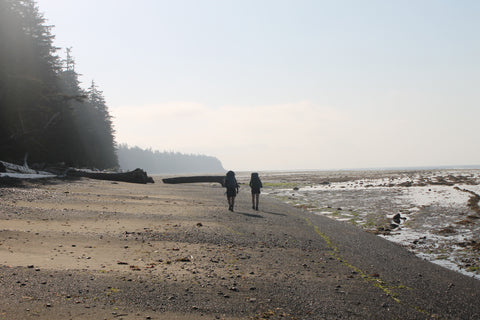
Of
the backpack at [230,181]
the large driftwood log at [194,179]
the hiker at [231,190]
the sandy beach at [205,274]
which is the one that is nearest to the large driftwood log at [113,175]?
the large driftwood log at [194,179]

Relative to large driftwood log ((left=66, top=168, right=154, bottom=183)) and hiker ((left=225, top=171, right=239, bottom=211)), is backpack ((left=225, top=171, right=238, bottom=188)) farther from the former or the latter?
large driftwood log ((left=66, top=168, right=154, bottom=183))

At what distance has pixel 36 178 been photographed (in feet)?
76.7

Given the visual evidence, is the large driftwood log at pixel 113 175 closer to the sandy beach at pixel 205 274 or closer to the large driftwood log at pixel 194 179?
the large driftwood log at pixel 194 179

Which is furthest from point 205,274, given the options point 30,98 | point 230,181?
point 30,98

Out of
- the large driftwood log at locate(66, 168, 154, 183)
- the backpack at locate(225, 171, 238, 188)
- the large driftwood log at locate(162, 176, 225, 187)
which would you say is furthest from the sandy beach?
the large driftwood log at locate(162, 176, 225, 187)

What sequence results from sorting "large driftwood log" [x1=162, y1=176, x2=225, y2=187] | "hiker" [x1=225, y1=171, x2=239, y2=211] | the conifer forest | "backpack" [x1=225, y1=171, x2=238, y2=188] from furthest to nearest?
"large driftwood log" [x1=162, y1=176, x2=225, y2=187] < the conifer forest < "backpack" [x1=225, y1=171, x2=238, y2=188] < "hiker" [x1=225, y1=171, x2=239, y2=211]

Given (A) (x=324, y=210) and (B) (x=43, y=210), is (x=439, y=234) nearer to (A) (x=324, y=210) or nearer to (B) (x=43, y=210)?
(A) (x=324, y=210)

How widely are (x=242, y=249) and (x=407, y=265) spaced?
414cm

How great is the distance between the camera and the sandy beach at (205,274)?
5.23 m

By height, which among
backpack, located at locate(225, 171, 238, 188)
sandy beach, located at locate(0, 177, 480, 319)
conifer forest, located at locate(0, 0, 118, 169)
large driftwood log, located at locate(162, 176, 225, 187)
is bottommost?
sandy beach, located at locate(0, 177, 480, 319)

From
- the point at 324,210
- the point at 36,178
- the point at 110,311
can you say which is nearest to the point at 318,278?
the point at 110,311

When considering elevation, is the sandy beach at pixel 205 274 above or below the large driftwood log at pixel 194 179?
below

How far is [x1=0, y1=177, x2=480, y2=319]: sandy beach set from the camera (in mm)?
5234

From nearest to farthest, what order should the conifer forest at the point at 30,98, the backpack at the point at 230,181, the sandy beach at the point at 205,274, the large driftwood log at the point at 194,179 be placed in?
the sandy beach at the point at 205,274 < the backpack at the point at 230,181 < the conifer forest at the point at 30,98 < the large driftwood log at the point at 194,179
